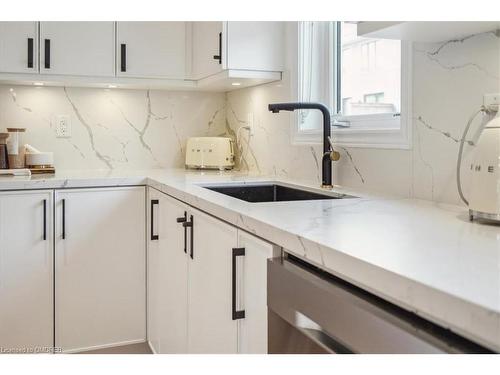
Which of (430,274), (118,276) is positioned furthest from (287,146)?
(430,274)

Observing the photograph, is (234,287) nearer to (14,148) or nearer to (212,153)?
(212,153)

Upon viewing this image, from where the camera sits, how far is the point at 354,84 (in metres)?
2.31

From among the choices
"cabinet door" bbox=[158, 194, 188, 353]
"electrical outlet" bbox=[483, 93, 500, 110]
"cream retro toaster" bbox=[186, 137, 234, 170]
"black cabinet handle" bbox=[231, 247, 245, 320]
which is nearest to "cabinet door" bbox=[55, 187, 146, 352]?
"cabinet door" bbox=[158, 194, 188, 353]

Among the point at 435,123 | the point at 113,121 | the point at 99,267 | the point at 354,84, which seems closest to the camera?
the point at 435,123

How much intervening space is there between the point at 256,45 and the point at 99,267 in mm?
1306

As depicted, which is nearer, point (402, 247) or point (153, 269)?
point (402, 247)

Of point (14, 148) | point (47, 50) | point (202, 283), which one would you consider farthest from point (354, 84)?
point (14, 148)

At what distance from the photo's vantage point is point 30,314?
8.19ft

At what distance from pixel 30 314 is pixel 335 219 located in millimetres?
1792

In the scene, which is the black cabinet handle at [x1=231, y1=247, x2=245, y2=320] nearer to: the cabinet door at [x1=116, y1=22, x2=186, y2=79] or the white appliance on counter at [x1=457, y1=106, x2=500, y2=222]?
the white appliance on counter at [x1=457, y1=106, x2=500, y2=222]

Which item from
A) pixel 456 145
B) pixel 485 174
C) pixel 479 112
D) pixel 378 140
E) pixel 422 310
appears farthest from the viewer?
pixel 378 140

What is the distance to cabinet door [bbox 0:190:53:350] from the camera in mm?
2418

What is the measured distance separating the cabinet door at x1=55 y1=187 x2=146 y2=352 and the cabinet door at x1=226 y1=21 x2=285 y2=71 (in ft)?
2.59

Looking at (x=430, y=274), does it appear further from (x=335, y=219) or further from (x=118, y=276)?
(x=118, y=276)
